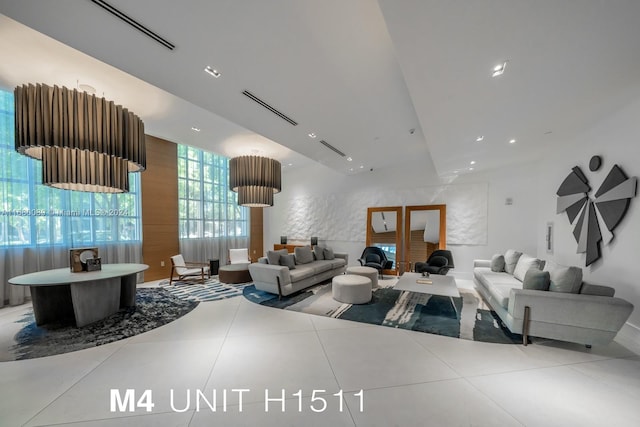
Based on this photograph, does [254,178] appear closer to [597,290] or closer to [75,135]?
[75,135]

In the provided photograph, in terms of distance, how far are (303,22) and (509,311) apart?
12.8 ft

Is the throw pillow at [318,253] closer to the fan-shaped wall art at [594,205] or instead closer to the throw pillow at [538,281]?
the throw pillow at [538,281]

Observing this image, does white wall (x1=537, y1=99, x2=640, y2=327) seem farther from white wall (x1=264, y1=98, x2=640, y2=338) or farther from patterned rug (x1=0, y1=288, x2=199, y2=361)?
patterned rug (x1=0, y1=288, x2=199, y2=361)

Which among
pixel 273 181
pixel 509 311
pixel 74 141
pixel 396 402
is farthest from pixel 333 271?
pixel 74 141

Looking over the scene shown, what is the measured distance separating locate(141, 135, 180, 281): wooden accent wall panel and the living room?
167cm

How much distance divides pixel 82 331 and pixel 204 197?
15.2 feet

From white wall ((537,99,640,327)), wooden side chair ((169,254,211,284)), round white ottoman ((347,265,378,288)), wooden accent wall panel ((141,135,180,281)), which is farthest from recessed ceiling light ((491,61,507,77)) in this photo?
wooden accent wall panel ((141,135,180,281))

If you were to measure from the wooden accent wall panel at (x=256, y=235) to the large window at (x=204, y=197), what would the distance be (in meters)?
0.59

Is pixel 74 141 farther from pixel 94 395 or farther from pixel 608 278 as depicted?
pixel 608 278

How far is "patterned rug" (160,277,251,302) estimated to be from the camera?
4633 mm

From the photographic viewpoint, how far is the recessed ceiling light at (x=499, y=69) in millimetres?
2078

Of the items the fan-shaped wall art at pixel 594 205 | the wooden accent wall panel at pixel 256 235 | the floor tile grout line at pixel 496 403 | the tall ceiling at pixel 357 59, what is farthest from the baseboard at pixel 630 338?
the wooden accent wall panel at pixel 256 235

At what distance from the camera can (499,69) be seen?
7.00 feet

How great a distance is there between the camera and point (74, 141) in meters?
2.59
